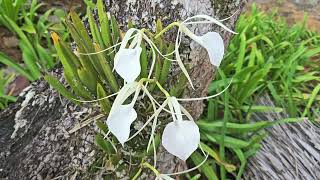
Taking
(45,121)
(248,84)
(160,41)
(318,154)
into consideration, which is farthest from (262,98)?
(160,41)

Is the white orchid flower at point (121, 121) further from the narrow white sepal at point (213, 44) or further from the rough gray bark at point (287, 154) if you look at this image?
the rough gray bark at point (287, 154)

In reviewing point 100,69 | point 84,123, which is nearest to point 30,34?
point 84,123

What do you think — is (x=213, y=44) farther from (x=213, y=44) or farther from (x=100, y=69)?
(x=100, y=69)

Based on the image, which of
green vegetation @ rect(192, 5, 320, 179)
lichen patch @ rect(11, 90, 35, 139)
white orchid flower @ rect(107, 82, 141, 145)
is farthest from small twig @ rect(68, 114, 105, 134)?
green vegetation @ rect(192, 5, 320, 179)

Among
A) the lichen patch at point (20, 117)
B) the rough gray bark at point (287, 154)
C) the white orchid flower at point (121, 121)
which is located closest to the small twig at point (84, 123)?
the lichen patch at point (20, 117)

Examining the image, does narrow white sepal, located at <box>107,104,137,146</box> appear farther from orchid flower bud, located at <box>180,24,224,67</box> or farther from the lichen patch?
the lichen patch
